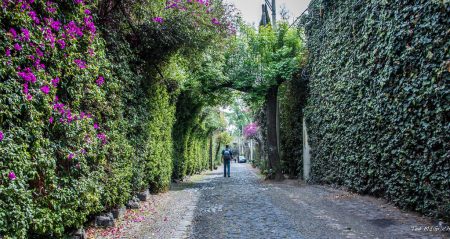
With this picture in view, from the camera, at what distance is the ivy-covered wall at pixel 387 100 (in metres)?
6.09

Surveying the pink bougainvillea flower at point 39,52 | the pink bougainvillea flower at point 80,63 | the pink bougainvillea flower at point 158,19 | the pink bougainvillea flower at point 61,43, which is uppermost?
the pink bougainvillea flower at point 158,19

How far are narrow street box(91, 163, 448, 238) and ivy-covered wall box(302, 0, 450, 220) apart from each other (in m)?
0.61

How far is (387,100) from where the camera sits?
26.1 ft

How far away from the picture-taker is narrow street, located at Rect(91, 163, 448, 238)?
18.8ft

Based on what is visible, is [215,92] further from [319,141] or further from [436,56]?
[436,56]

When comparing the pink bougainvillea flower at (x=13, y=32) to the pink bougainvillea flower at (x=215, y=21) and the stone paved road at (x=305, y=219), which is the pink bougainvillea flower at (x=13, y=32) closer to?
the stone paved road at (x=305, y=219)

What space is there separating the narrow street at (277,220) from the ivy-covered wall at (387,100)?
0.61 m

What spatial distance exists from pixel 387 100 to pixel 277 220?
367cm

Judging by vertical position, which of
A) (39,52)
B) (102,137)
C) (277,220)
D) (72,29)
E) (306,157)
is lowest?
(277,220)

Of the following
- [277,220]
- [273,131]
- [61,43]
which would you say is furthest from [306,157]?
[61,43]

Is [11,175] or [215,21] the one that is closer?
[11,175]

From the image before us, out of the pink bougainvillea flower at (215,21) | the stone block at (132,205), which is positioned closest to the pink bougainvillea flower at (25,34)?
the pink bougainvillea flower at (215,21)

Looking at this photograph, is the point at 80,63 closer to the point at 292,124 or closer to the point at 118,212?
the point at 118,212

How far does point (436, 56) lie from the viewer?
6.08m
